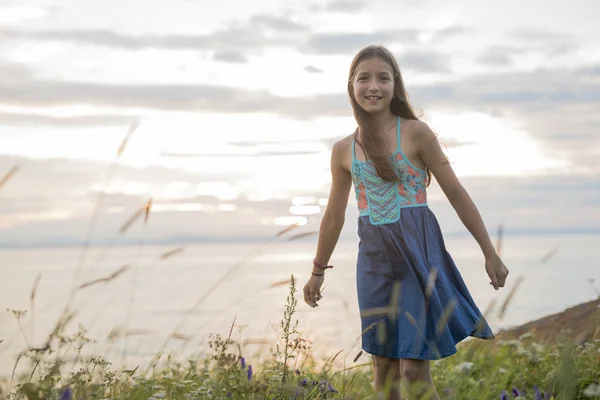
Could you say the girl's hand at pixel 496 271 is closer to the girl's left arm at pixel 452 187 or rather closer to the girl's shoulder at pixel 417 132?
the girl's left arm at pixel 452 187

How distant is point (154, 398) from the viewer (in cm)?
289

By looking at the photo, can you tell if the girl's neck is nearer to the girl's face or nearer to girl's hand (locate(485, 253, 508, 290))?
the girl's face

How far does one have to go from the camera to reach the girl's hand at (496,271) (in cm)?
374

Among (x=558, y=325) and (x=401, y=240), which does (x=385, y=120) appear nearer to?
(x=401, y=240)

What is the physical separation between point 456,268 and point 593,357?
179 cm

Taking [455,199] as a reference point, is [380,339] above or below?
below

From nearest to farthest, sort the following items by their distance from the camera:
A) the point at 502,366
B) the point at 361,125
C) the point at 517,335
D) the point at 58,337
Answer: the point at 58,337 < the point at 361,125 < the point at 502,366 < the point at 517,335

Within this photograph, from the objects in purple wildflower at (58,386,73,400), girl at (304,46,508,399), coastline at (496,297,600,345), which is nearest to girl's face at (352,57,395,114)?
girl at (304,46,508,399)

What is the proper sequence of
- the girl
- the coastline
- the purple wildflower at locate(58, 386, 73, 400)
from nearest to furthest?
the purple wildflower at locate(58, 386, 73, 400) → the girl → the coastline

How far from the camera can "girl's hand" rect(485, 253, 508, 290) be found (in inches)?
147

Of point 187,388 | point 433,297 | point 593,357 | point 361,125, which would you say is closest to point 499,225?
point 433,297

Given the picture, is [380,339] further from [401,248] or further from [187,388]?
[187,388]

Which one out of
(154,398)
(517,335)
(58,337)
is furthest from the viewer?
(517,335)

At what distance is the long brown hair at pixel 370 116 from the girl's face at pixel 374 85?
0.19 ft
